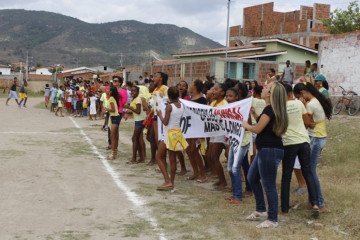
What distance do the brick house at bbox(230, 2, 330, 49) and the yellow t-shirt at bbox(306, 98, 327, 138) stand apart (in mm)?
38951

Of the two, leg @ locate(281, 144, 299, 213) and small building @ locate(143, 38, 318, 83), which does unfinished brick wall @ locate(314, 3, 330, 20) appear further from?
leg @ locate(281, 144, 299, 213)

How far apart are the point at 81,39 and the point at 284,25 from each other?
394 feet

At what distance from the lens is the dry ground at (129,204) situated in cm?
520

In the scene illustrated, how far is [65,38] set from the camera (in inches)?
6033

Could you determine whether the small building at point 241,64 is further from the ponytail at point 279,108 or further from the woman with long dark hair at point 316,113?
the ponytail at point 279,108

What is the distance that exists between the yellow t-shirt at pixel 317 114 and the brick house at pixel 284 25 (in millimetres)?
38951

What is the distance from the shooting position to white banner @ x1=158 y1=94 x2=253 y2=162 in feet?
20.6

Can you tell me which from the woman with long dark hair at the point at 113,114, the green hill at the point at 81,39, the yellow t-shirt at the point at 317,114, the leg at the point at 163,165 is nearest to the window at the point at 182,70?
the woman with long dark hair at the point at 113,114

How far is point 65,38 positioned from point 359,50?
148 m

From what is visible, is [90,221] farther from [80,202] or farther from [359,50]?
[359,50]

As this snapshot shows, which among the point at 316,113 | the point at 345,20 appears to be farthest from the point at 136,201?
the point at 345,20

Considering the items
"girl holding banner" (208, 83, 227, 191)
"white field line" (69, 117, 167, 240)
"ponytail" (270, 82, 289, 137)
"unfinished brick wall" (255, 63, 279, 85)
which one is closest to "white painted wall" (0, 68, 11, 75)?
"unfinished brick wall" (255, 63, 279, 85)

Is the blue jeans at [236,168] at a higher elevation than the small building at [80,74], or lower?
lower

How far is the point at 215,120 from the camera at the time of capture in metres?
7.12
